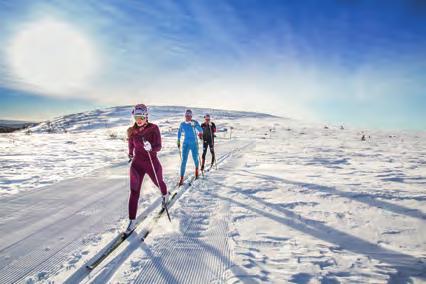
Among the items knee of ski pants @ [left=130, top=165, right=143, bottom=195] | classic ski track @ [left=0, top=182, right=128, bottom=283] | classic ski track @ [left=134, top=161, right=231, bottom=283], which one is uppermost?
knee of ski pants @ [left=130, top=165, right=143, bottom=195]

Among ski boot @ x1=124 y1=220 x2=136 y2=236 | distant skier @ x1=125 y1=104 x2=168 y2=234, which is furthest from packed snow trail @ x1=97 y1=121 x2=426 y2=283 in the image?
distant skier @ x1=125 y1=104 x2=168 y2=234

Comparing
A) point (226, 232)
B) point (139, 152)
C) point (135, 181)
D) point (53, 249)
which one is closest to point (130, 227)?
point (135, 181)

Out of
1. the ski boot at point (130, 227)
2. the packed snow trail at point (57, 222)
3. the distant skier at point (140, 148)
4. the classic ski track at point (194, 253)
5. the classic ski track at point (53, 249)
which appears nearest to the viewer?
the classic ski track at point (194, 253)

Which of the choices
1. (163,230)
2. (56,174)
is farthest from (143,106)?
Answer: (56,174)

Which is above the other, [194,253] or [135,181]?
[135,181]

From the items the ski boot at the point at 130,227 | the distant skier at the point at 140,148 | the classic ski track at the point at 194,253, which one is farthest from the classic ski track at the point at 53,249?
the classic ski track at the point at 194,253

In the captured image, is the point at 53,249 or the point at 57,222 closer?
the point at 53,249

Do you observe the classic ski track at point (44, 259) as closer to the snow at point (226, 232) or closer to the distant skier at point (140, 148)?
the snow at point (226, 232)

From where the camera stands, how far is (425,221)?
17.0ft

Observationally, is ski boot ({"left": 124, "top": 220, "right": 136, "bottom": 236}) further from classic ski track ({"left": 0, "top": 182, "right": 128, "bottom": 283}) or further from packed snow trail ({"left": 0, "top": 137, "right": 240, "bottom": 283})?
classic ski track ({"left": 0, "top": 182, "right": 128, "bottom": 283})

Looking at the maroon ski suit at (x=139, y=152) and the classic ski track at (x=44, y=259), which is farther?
the maroon ski suit at (x=139, y=152)

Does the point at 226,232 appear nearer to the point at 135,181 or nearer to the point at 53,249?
the point at 135,181

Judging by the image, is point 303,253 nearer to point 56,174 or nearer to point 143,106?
point 143,106

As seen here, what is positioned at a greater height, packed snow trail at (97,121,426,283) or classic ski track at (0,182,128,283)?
packed snow trail at (97,121,426,283)
